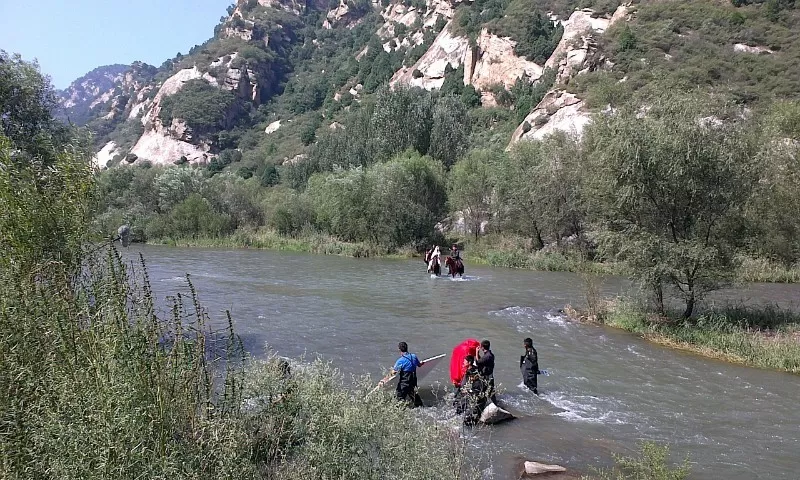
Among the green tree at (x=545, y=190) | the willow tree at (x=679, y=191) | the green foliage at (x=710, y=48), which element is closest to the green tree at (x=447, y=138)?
the green tree at (x=545, y=190)

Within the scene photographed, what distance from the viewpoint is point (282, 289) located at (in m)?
27.3

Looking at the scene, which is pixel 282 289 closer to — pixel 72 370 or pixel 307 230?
pixel 72 370

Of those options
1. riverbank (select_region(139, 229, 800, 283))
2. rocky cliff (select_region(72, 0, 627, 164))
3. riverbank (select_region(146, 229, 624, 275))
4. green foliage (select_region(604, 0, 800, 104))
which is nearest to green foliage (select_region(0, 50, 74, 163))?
riverbank (select_region(139, 229, 800, 283))

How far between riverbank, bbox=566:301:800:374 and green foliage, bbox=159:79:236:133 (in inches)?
4815

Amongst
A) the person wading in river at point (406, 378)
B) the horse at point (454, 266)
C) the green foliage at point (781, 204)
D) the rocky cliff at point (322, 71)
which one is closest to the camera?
the person wading in river at point (406, 378)

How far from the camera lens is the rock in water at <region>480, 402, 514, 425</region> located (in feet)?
35.1

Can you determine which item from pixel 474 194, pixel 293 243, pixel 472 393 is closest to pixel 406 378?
pixel 472 393

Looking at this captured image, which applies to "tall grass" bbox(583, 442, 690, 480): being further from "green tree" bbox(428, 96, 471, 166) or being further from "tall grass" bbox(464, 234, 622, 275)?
"green tree" bbox(428, 96, 471, 166)

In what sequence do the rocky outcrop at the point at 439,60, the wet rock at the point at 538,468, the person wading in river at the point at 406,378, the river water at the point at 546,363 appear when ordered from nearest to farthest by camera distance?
the wet rock at the point at 538,468 → the river water at the point at 546,363 → the person wading in river at the point at 406,378 → the rocky outcrop at the point at 439,60

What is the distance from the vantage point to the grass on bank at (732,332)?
49.3ft

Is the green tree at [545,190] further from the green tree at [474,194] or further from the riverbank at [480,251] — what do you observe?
the green tree at [474,194]

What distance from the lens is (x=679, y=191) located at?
701 inches

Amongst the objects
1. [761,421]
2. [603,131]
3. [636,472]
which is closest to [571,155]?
[603,131]

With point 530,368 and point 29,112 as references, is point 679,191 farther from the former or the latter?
point 29,112
